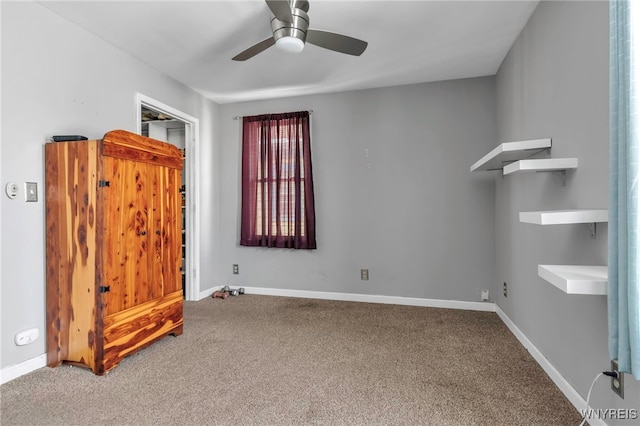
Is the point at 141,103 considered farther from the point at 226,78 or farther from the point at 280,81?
the point at 280,81

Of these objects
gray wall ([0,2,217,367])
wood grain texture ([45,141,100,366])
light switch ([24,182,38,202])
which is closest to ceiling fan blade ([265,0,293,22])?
wood grain texture ([45,141,100,366])

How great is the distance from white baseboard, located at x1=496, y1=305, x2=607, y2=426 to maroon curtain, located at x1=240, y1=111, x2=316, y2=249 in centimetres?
218

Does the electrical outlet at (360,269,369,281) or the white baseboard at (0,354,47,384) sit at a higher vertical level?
the electrical outlet at (360,269,369,281)

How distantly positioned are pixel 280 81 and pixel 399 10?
157cm

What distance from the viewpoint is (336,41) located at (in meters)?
2.15

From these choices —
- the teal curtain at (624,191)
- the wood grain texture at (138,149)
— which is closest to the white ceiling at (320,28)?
the wood grain texture at (138,149)

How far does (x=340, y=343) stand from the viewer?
2543mm

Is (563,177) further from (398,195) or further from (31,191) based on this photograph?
(31,191)

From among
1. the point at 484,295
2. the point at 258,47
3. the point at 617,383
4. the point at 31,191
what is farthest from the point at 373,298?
the point at 31,191

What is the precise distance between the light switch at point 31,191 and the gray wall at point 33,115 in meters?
0.02

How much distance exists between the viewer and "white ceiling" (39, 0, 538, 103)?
2199mm

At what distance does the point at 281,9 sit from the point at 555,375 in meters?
2.70

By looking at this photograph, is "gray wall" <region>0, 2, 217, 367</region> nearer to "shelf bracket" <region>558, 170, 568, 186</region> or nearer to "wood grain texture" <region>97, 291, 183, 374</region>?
"wood grain texture" <region>97, 291, 183, 374</region>

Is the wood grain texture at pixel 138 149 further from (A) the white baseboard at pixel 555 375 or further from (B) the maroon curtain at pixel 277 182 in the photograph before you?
(A) the white baseboard at pixel 555 375
